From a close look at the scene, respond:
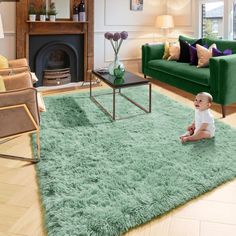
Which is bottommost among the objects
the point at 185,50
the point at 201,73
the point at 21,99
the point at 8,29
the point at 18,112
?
the point at 18,112

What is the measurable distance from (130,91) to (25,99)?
8.60ft

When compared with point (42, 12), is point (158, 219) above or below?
below

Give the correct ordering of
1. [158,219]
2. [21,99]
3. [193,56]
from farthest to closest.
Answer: [193,56]
[21,99]
[158,219]

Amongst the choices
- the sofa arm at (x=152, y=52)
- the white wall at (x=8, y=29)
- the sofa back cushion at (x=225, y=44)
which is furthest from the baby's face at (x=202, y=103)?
the white wall at (x=8, y=29)

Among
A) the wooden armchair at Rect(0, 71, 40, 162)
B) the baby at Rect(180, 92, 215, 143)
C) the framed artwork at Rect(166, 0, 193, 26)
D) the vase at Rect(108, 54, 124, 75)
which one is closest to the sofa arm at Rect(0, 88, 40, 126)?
the wooden armchair at Rect(0, 71, 40, 162)

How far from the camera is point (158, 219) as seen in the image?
1823 millimetres

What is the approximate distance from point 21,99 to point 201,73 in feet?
8.42

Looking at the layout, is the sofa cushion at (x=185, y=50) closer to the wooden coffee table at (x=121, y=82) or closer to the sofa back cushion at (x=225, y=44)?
the sofa back cushion at (x=225, y=44)

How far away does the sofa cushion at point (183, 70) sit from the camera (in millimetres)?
4004

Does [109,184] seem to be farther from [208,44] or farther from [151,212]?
[208,44]

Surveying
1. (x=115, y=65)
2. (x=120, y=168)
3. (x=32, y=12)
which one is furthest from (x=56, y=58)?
(x=120, y=168)

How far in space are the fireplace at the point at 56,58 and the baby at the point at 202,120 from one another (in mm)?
3187

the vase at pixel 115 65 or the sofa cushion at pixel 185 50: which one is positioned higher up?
the sofa cushion at pixel 185 50

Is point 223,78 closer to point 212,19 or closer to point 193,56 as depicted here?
point 193,56
